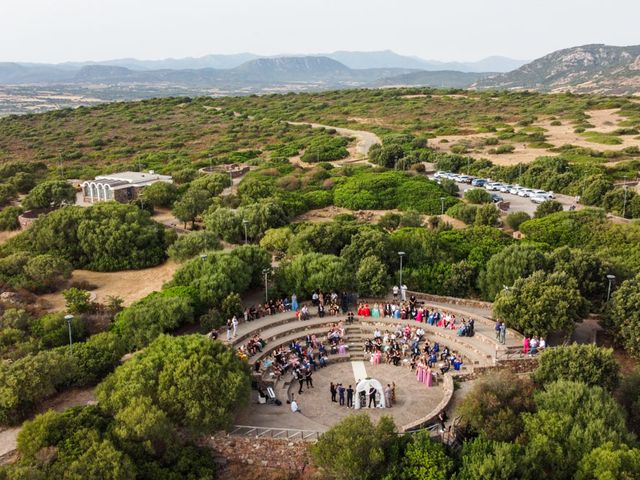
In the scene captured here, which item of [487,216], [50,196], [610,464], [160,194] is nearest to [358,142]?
[160,194]

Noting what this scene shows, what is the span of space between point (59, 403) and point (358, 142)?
209 feet

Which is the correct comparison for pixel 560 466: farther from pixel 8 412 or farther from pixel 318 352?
pixel 8 412

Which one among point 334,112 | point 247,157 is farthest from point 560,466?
point 334,112

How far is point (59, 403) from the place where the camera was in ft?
61.3

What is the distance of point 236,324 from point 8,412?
26.9 feet

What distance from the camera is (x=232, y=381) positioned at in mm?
16859

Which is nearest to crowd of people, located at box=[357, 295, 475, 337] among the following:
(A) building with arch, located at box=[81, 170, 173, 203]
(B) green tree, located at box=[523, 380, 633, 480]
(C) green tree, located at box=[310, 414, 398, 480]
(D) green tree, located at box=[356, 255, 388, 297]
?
(D) green tree, located at box=[356, 255, 388, 297]

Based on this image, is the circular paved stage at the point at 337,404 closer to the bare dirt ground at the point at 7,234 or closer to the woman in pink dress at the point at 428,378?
the woman in pink dress at the point at 428,378

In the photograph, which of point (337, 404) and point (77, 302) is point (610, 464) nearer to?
point (337, 404)

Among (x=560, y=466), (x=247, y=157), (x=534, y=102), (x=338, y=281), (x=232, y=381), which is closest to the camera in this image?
(x=560, y=466)

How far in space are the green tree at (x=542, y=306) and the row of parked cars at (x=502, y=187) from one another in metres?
26.1

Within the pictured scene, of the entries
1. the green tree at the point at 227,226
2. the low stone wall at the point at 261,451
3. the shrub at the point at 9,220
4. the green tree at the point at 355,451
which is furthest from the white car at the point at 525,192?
the shrub at the point at 9,220

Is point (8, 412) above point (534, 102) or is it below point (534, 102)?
below

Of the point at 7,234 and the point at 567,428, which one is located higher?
the point at 567,428
